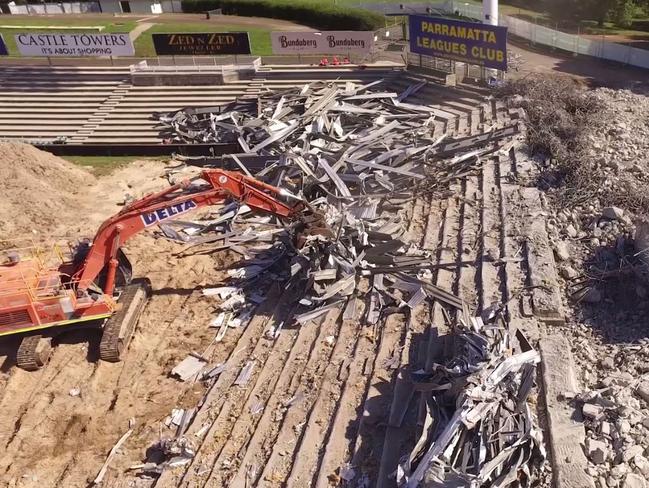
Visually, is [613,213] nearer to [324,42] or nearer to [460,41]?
[460,41]

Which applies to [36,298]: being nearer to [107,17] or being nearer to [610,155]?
[610,155]

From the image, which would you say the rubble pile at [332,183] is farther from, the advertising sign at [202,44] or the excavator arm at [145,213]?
the advertising sign at [202,44]

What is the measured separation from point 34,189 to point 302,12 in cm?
2904

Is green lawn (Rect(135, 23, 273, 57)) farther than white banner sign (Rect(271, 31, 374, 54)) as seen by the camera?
Yes

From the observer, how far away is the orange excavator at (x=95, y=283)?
470 inches

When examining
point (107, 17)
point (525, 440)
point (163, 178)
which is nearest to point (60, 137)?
point (163, 178)

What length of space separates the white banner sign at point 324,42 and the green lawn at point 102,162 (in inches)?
358

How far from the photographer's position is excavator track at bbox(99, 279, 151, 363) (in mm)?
11906

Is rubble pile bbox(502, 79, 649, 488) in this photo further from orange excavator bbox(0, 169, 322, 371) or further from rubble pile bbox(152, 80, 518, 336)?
orange excavator bbox(0, 169, 322, 371)

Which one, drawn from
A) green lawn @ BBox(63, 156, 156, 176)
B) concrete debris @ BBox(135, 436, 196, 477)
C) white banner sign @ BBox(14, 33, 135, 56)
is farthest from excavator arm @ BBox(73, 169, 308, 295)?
white banner sign @ BBox(14, 33, 135, 56)

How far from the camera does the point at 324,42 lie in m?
26.2

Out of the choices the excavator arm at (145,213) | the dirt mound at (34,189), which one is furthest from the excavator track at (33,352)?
the dirt mound at (34,189)

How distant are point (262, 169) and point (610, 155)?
1091cm

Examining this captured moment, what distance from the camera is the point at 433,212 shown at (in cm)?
1496
